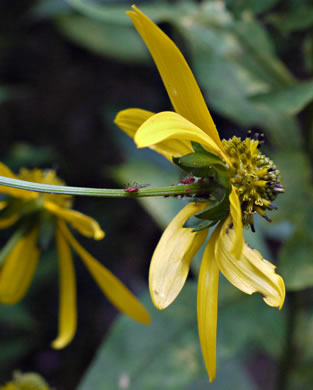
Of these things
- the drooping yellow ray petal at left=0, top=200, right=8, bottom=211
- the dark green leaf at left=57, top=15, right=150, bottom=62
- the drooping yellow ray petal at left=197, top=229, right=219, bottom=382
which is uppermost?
the drooping yellow ray petal at left=197, top=229, right=219, bottom=382

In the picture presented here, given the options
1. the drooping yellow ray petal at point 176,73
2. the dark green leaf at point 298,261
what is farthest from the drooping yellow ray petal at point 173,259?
the dark green leaf at point 298,261

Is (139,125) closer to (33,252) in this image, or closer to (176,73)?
(176,73)

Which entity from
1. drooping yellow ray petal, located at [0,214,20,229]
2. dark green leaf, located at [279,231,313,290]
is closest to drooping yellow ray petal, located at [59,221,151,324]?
drooping yellow ray petal, located at [0,214,20,229]

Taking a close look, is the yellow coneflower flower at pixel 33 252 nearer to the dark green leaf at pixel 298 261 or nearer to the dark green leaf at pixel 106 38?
the dark green leaf at pixel 298 261

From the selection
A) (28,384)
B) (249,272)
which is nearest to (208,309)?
(249,272)

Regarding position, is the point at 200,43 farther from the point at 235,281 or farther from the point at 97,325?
the point at 97,325

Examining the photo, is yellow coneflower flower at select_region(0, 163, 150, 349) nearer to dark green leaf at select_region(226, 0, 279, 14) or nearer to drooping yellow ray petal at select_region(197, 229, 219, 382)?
drooping yellow ray petal at select_region(197, 229, 219, 382)
